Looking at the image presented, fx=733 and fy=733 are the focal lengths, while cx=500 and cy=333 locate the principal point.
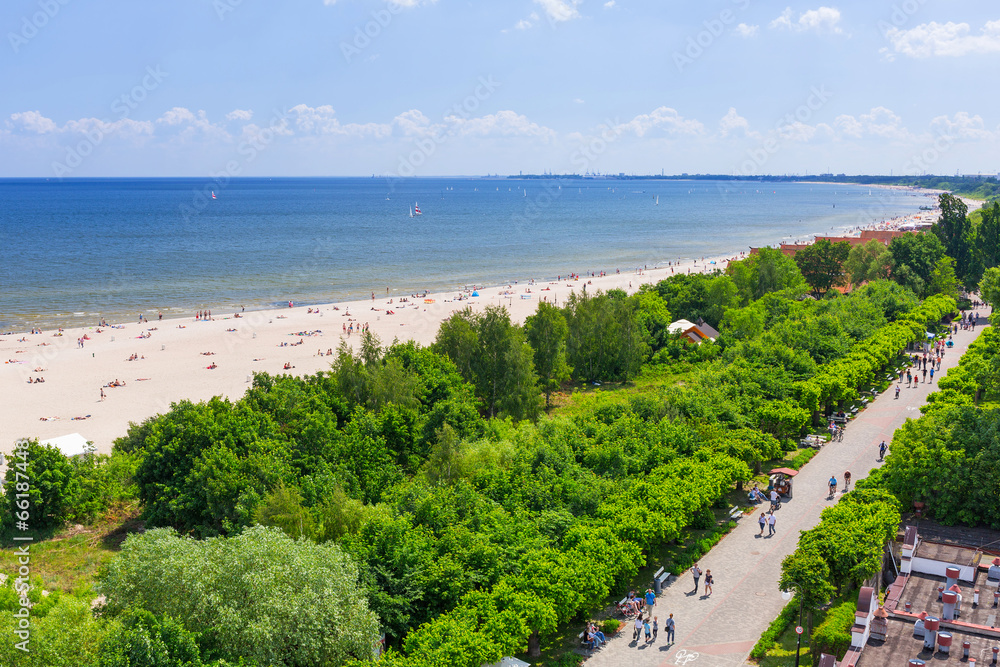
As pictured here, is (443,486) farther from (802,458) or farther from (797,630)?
(802,458)

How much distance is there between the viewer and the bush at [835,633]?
70.5ft

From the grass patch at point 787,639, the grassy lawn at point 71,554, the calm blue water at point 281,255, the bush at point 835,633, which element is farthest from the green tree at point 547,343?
the calm blue water at point 281,255

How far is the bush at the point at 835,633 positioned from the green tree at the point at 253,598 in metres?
13.2

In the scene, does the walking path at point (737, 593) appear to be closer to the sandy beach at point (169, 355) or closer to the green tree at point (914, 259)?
the sandy beach at point (169, 355)

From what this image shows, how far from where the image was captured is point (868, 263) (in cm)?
7812

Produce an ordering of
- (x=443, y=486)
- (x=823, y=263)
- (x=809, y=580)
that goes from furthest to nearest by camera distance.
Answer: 1. (x=823, y=263)
2. (x=443, y=486)
3. (x=809, y=580)

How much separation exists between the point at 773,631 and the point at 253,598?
1562cm

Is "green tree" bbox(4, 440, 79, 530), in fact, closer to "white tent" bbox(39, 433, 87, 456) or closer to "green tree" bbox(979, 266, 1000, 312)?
"white tent" bbox(39, 433, 87, 456)

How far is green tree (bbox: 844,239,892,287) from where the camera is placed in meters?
75.9

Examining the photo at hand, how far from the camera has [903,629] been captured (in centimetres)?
1977

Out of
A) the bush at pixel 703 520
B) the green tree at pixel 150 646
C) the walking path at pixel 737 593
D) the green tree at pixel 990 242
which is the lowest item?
the walking path at pixel 737 593

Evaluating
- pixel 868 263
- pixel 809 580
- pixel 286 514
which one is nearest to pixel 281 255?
pixel 868 263

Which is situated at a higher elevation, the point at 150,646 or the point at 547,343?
the point at 547,343

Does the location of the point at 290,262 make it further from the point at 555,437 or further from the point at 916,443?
the point at 916,443
